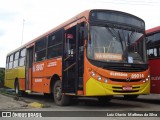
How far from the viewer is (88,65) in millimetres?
10844

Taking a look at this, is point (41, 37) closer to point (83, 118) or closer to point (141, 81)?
point (141, 81)

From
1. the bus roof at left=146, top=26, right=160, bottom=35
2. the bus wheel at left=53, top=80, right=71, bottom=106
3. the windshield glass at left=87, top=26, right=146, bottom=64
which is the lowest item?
the bus wheel at left=53, top=80, right=71, bottom=106

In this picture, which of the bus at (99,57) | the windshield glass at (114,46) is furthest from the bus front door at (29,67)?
the windshield glass at (114,46)

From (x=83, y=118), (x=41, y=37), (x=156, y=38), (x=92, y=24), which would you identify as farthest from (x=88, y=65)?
(x=41, y=37)

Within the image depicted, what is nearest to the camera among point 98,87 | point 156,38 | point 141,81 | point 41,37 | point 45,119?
point 45,119

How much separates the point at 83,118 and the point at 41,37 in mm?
7133

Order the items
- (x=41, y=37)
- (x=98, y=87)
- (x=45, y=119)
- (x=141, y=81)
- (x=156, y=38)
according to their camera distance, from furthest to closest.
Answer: (x=41, y=37) → (x=156, y=38) → (x=141, y=81) → (x=98, y=87) → (x=45, y=119)

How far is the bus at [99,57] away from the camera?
10851mm

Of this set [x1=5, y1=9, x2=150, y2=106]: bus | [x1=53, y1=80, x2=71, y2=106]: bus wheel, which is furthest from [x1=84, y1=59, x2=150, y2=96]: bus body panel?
[x1=53, y1=80, x2=71, y2=106]: bus wheel

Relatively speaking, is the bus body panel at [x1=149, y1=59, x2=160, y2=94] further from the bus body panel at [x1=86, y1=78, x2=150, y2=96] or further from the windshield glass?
the bus body panel at [x1=86, y1=78, x2=150, y2=96]

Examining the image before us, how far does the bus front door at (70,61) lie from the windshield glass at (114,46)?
0.76 metres

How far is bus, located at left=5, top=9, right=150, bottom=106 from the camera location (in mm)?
10851

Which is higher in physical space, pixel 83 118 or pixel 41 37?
pixel 41 37

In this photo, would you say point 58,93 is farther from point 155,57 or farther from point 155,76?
point 155,57
